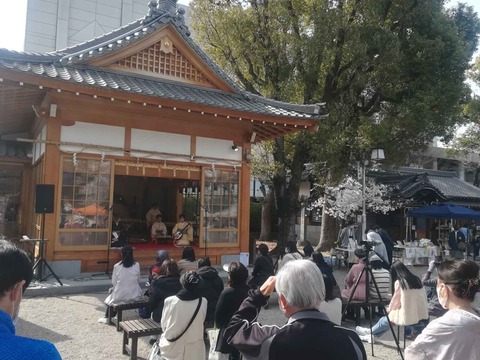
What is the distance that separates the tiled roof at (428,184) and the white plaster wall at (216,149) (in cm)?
919

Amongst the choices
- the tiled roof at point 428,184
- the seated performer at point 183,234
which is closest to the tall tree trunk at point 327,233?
the tiled roof at point 428,184

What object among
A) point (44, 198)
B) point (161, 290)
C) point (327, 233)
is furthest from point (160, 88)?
point (327, 233)

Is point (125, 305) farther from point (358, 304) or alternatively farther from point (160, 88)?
point (160, 88)

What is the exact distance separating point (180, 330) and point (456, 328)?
243cm

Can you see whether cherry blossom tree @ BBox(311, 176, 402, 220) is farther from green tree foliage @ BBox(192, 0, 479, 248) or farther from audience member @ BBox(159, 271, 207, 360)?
audience member @ BBox(159, 271, 207, 360)

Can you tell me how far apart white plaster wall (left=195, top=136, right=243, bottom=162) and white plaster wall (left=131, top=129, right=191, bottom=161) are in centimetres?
32

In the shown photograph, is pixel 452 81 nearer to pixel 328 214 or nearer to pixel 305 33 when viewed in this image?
pixel 305 33

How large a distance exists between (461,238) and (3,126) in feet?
53.8

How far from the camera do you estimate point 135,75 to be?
9.43 metres

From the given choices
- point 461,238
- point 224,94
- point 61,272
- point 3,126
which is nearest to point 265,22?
point 224,94

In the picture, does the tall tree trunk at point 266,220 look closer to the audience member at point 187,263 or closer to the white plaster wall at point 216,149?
the white plaster wall at point 216,149

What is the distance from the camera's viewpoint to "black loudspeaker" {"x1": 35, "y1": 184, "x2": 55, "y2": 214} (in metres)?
7.55

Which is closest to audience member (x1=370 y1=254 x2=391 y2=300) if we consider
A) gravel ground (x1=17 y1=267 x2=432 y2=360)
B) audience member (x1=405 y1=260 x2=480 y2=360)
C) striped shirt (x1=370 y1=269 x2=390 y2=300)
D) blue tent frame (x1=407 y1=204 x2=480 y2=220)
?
striped shirt (x1=370 y1=269 x2=390 y2=300)

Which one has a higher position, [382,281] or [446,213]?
[446,213]
